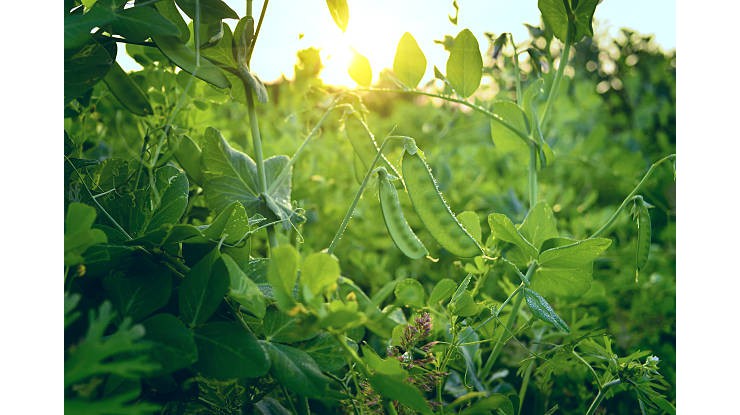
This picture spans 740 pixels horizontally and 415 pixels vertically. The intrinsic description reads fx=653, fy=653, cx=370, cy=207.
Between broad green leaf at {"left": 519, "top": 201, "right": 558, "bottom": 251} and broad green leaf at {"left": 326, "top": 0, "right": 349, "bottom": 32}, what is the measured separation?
0.25m

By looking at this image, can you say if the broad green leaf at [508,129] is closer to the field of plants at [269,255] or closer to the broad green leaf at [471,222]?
the field of plants at [269,255]

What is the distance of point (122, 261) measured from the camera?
458mm

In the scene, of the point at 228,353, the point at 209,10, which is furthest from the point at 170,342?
the point at 209,10

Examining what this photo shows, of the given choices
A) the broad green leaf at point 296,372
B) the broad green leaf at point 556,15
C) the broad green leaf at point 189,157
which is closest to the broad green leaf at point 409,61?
the broad green leaf at point 556,15

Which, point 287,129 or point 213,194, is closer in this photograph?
point 213,194

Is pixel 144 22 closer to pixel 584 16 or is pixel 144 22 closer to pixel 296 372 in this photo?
pixel 296 372

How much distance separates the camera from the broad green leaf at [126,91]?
0.63 metres

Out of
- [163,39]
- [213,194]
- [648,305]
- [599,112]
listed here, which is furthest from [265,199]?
[599,112]

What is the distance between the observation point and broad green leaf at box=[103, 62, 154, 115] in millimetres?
626

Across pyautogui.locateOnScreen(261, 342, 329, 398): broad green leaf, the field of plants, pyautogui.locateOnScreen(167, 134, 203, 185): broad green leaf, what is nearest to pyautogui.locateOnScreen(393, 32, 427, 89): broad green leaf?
the field of plants

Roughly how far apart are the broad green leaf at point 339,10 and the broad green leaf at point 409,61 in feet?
0.33

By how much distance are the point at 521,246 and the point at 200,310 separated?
0.30m
